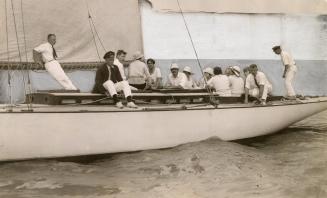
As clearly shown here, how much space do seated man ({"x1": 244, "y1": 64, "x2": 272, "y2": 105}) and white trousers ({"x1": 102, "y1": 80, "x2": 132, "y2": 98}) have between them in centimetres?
228

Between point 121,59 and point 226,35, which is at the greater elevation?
point 226,35

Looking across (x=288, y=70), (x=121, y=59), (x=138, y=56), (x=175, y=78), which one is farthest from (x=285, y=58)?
(x=121, y=59)

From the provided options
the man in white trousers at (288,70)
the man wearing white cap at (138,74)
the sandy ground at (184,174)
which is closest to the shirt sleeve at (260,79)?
the man in white trousers at (288,70)

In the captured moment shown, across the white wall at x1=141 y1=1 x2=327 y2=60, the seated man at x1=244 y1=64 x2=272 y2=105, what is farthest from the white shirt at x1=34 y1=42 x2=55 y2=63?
the white wall at x1=141 y1=1 x2=327 y2=60

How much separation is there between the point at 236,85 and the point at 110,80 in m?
2.61

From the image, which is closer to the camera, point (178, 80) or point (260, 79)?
point (260, 79)

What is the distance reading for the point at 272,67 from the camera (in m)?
12.0

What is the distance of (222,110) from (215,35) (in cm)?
565

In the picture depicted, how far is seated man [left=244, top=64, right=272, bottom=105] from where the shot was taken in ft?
23.5

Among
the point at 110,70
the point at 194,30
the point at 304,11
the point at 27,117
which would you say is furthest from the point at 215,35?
the point at 27,117

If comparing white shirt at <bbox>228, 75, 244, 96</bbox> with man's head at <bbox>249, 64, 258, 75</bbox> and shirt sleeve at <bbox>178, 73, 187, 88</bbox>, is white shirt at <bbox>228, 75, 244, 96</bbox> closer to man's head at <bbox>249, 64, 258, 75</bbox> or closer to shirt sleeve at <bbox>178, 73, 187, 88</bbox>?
man's head at <bbox>249, 64, 258, 75</bbox>

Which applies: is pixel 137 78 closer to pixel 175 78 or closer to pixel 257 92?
pixel 175 78

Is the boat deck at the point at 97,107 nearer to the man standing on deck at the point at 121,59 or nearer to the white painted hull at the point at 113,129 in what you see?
the white painted hull at the point at 113,129

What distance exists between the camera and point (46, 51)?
21.3 ft
